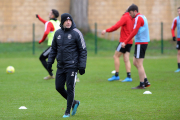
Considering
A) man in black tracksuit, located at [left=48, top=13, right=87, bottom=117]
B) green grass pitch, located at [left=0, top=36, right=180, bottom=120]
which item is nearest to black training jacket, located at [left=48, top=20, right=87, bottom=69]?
man in black tracksuit, located at [left=48, top=13, right=87, bottom=117]

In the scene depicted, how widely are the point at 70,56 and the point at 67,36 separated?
0.36 m

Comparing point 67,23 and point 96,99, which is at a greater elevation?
point 67,23

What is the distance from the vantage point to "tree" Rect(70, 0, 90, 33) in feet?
78.2

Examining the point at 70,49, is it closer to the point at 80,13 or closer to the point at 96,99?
the point at 96,99

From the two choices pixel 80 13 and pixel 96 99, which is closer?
pixel 96 99

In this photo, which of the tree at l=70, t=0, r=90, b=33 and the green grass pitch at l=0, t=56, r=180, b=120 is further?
the tree at l=70, t=0, r=90, b=33

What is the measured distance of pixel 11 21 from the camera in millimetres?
24609

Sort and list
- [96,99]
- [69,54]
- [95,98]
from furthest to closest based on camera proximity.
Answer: [95,98]
[96,99]
[69,54]

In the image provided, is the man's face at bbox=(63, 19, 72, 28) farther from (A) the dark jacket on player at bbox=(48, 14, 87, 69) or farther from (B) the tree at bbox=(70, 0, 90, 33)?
(B) the tree at bbox=(70, 0, 90, 33)

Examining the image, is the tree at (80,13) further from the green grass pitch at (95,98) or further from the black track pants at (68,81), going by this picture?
the black track pants at (68,81)

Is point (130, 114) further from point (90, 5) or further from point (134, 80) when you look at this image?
point (90, 5)

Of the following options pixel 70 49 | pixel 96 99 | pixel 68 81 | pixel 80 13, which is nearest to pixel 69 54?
pixel 70 49

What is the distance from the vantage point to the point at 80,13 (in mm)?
23969

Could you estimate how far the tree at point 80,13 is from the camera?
23844mm
